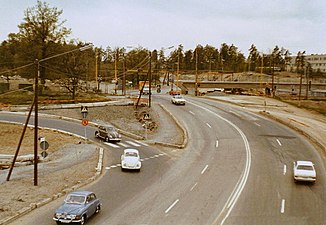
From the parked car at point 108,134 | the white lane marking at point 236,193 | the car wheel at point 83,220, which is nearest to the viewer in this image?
the car wheel at point 83,220

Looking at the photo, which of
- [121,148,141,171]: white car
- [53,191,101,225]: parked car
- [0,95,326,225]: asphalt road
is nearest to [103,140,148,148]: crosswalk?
[0,95,326,225]: asphalt road

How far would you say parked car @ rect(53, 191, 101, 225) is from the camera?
1923 centimetres

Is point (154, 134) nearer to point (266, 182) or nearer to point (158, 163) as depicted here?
point (158, 163)

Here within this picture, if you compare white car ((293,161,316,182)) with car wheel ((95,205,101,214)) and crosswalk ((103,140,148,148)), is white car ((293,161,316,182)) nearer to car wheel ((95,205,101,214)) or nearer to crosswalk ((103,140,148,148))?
car wheel ((95,205,101,214))

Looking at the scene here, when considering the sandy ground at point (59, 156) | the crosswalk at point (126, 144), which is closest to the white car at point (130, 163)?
the sandy ground at point (59, 156)

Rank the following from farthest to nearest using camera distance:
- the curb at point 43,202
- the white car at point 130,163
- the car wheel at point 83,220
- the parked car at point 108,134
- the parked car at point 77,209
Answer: the parked car at point 108,134 → the white car at point 130,163 → the curb at point 43,202 → the car wheel at point 83,220 → the parked car at point 77,209

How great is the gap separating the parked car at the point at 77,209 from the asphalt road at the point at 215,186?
1.94 ft

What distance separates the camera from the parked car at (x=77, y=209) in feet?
63.1

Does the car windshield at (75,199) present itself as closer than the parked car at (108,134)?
Yes

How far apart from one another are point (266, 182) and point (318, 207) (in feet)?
17.3

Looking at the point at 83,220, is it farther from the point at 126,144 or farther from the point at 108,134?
the point at 108,134

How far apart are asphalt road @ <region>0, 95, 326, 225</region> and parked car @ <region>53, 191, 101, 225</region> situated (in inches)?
23.3

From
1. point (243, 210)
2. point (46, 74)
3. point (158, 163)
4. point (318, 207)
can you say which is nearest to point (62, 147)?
point (158, 163)

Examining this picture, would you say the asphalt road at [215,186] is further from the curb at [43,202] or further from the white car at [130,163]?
the white car at [130,163]
